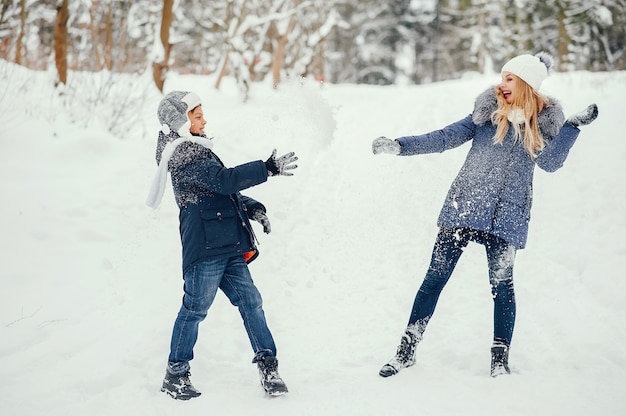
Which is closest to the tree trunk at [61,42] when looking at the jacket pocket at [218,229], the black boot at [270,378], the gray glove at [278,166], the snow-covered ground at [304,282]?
the snow-covered ground at [304,282]

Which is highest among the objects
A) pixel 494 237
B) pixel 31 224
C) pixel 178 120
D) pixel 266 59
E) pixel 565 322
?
pixel 266 59

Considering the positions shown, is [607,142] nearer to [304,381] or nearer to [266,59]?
[304,381]

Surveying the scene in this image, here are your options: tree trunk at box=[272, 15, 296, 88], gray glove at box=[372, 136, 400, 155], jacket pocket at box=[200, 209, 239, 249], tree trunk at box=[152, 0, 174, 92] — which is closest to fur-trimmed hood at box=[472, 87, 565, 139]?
gray glove at box=[372, 136, 400, 155]

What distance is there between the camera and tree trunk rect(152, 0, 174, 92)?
8.95m

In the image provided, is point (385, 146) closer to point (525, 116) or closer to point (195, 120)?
point (525, 116)

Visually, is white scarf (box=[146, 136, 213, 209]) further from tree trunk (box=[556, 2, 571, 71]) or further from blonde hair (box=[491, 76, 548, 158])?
tree trunk (box=[556, 2, 571, 71])

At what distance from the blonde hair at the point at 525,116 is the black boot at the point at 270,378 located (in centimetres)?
174

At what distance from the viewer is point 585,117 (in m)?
2.97

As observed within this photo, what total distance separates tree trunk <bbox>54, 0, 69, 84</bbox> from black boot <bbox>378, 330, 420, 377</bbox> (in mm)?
5987

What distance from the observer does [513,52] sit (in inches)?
881

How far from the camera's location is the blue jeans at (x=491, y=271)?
120 inches

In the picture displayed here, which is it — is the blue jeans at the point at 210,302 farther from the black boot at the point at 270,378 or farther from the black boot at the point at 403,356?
the black boot at the point at 403,356

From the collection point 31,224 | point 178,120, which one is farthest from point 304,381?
point 31,224

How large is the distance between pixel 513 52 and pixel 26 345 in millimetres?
22668
